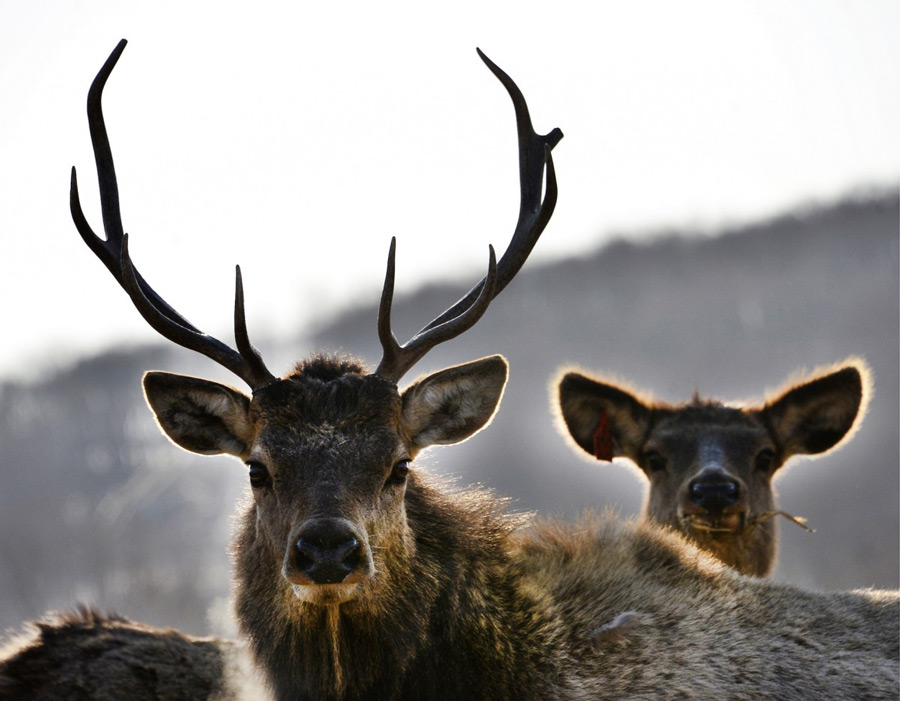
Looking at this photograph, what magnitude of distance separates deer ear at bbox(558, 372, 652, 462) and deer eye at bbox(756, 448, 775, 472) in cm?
82

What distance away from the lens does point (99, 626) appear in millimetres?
6035

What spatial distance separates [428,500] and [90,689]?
1.97 meters

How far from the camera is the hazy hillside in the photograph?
21.0 m

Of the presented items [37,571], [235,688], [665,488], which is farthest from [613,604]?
[37,571]

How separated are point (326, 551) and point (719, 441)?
148 inches

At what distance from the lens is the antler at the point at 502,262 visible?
5.31 meters

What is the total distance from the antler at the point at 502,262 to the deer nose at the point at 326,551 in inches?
40.9

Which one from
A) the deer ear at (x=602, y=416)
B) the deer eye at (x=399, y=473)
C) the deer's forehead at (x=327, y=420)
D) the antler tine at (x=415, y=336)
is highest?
the deer ear at (x=602, y=416)

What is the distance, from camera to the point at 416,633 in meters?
4.75

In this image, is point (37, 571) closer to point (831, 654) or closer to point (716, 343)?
point (716, 343)

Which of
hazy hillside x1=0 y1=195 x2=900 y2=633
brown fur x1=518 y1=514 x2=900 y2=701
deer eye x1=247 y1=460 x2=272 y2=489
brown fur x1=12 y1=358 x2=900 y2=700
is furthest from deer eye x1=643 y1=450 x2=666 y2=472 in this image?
hazy hillside x1=0 y1=195 x2=900 y2=633

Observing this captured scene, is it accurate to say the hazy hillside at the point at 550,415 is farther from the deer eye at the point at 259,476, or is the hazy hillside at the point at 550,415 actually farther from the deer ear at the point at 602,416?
the deer eye at the point at 259,476

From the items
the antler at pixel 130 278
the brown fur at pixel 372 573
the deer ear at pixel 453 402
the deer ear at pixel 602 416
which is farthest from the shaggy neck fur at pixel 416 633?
the deer ear at pixel 602 416

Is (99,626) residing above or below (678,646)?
above
